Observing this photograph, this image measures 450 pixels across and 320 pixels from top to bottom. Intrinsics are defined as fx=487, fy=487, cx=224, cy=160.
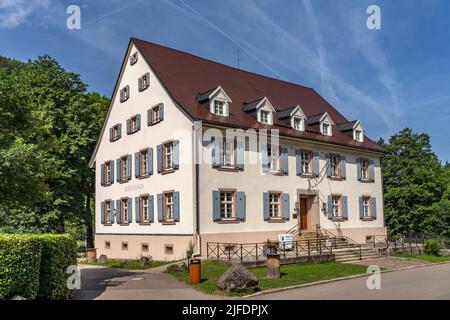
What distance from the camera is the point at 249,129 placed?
85.8 ft

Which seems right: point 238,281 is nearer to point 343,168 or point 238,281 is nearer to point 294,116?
point 294,116

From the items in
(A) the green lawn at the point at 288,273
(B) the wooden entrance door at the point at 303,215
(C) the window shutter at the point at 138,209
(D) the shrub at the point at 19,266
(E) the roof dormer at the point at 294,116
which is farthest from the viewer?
(B) the wooden entrance door at the point at 303,215

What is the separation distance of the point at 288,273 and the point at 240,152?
834cm

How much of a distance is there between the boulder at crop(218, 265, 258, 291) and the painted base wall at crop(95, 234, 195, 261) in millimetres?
8713

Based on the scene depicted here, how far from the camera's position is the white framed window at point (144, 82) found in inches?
1125

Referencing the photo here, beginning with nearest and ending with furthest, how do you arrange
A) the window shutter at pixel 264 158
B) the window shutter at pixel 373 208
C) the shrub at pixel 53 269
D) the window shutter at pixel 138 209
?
the shrub at pixel 53 269, the window shutter at pixel 264 158, the window shutter at pixel 138 209, the window shutter at pixel 373 208

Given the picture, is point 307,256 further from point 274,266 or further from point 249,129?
point 249,129

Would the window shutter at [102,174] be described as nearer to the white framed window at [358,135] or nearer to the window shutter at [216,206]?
the window shutter at [216,206]

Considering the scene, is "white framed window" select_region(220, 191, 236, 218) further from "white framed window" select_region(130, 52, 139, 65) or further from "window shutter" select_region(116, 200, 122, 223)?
"white framed window" select_region(130, 52, 139, 65)

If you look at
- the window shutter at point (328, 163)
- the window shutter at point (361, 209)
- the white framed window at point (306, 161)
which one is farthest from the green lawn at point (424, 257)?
the white framed window at point (306, 161)

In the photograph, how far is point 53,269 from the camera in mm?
13453

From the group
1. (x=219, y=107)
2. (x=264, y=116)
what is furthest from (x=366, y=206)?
(x=219, y=107)

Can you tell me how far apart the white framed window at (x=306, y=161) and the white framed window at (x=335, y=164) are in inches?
82.8
